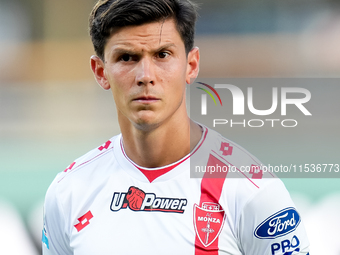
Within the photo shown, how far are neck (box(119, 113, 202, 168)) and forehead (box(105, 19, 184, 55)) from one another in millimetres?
397

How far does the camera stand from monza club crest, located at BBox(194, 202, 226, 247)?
1851 millimetres

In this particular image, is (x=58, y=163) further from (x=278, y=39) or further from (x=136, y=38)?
(x=136, y=38)

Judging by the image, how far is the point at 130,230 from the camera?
6.37 ft

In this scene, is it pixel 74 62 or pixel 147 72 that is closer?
pixel 147 72

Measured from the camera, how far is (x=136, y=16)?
1.92 m

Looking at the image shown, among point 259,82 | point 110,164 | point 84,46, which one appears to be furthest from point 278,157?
point 110,164

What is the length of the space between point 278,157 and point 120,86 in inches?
214

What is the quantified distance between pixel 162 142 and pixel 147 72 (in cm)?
39

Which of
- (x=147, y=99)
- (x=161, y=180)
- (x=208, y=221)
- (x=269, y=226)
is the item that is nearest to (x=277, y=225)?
(x=269, y=226)

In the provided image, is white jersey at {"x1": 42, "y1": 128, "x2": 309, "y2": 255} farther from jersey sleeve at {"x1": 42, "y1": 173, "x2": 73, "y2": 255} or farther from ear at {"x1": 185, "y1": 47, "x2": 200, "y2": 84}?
ear at {"x1": 185, "y1": 47, "x2": 200, "y2": 84}

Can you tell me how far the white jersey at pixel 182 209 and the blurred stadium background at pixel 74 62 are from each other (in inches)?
182

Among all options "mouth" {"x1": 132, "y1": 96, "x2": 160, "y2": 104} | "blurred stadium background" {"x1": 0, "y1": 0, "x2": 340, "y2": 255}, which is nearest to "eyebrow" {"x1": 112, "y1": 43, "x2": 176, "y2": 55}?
"mouth" {"x1": 132, "y1": 96, "x2": 160, "y2": 104}

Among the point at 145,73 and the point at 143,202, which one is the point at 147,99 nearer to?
the point at 145,73

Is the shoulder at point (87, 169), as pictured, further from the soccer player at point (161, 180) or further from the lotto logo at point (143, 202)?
the lotto logo at point (143, 202)
